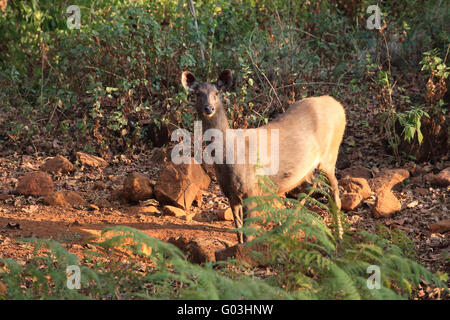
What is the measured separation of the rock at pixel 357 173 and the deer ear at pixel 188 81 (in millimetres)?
3223

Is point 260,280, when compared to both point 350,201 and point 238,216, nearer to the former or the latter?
point 238,216

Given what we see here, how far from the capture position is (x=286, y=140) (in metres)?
7.08

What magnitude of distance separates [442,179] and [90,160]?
5335 mm

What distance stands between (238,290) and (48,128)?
715cm

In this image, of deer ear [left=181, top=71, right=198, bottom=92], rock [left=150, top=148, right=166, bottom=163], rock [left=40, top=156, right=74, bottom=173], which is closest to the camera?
deer ear [left=181, top=71, right=198, bottom=92]

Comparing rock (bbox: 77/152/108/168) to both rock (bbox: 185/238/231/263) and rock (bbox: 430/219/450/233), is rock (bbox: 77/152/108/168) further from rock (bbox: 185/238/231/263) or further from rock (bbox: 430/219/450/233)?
rock (bbox: 430/219/450/233)

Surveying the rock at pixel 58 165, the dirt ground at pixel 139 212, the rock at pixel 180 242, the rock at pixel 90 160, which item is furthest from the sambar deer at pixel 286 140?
the rock at pixel 58 165

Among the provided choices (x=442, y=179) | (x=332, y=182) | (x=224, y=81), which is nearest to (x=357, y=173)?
(x=442, y=179)

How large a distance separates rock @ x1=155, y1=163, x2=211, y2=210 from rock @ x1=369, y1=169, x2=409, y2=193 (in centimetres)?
254

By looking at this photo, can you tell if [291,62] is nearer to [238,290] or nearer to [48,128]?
[48,128]

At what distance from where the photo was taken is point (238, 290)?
4.10m

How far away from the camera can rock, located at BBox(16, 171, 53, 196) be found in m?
8.20

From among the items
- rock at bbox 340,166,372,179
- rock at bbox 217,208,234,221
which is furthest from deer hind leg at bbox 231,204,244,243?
rock at bbox 340,166,372,179
